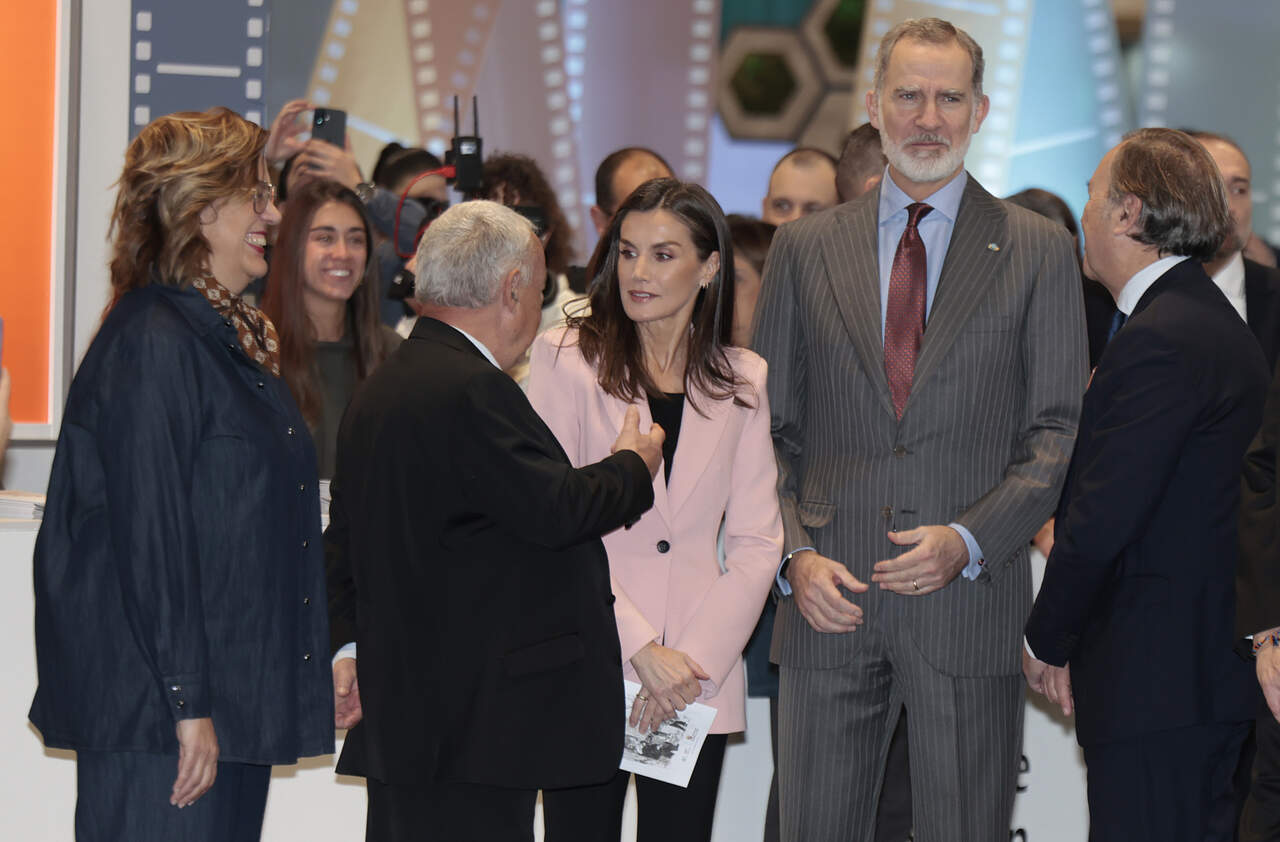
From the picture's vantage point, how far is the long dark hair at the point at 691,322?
8.74 feet

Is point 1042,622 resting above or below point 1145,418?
below

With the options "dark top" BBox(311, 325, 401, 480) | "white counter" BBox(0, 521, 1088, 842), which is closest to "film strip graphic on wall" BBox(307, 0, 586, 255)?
"dark top" BBox(311, 325, 401, 480)

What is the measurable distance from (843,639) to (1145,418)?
0.66 m

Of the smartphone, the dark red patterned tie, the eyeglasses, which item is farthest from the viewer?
the smartphone

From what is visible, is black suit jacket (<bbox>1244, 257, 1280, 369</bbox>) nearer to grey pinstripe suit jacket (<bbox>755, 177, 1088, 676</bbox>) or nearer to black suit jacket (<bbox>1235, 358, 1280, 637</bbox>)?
grey pinstripe suit jacket (<bbox>755, 177, 1088, 676</bbox>)

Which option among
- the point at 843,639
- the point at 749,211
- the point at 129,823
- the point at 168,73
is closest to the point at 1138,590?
the point at 843,639

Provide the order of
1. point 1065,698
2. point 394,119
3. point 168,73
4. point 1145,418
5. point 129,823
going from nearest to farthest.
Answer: point 129,823 → point 1145,418 → point 1065,698 → point 168,73 → point 394,119

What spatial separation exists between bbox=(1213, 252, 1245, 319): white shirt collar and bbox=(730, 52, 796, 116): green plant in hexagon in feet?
11.0

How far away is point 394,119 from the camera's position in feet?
21.1

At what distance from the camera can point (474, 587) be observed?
7.18 ft

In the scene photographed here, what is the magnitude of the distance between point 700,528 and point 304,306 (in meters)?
1.84

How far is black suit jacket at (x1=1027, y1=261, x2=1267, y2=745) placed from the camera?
2.33 metres

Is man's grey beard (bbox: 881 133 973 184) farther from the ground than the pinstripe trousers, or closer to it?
farther from the ground

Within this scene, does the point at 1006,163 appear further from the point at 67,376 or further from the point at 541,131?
the point at 67,376
